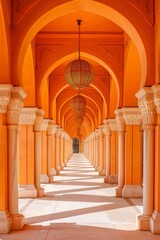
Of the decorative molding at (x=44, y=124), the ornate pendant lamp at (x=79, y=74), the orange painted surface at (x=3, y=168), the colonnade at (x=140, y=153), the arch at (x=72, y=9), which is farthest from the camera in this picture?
the decorative molding at (x=44, y=124)

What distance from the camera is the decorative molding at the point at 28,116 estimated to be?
12.8 metres

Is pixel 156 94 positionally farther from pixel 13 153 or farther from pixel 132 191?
pixel 132 191

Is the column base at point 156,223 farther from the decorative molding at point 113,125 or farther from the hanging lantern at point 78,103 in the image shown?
the decorative molding at point 113,125

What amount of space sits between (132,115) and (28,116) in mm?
3451

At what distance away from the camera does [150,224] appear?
28.0 ft

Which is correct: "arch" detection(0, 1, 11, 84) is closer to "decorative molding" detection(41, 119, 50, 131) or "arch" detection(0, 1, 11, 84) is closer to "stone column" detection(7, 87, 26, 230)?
"stone column" detection(7, 87, 26, 230)

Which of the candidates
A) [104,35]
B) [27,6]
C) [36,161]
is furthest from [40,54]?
[27,6]

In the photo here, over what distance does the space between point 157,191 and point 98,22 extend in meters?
6.16

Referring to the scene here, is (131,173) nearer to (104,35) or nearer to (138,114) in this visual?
(138,114)

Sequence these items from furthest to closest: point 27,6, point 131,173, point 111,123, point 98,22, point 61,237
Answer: point 111,123 → point 131,173 → point 98,22 → point 27,6 → point 61,237

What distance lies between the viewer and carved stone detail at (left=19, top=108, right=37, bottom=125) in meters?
12.8

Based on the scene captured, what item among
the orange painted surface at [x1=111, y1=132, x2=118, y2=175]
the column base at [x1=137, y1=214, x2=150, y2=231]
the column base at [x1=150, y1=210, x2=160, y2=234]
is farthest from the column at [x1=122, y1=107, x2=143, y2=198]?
the column base at [x1=150, y1=210, x2=160, y2=234]

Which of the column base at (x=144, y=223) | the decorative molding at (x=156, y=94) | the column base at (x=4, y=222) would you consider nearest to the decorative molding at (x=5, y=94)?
the column base at (x=4, y=222)

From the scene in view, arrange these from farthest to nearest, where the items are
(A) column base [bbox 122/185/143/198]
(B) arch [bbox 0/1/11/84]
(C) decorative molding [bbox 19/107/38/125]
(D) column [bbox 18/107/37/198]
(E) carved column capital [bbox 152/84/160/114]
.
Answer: (A) column base [bbox 122/185/143/198] → (D) column [bbox 18/107/37/198] → (C) decorative molding [bbox 19/107/38/125] → (E) carved column capital [bbox 152/84/160/114] → (B) arch [bbox 0/1/11/84]
